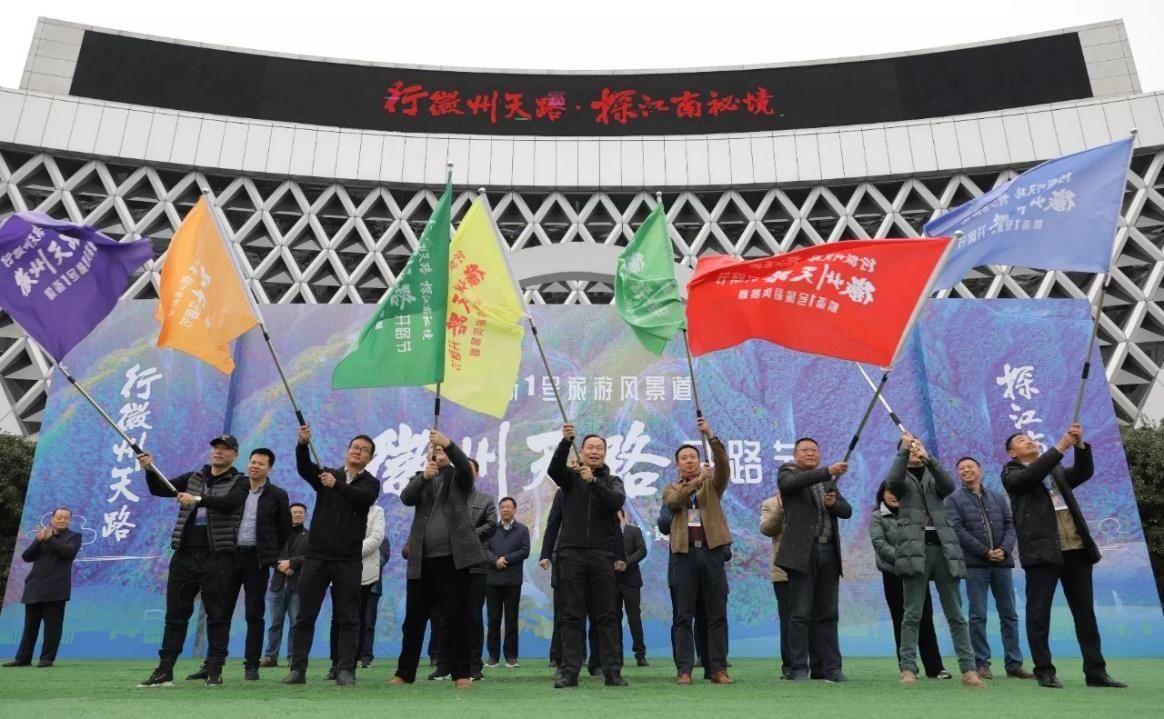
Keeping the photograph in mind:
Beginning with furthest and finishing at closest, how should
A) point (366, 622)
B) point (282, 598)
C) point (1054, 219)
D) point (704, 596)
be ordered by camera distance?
point (282, 598) → point (366, 622) → point (704, 596) → point (1054, 219)

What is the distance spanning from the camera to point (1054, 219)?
541 cm

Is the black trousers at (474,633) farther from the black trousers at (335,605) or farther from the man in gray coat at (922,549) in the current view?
the man in gray coat at (922,549)

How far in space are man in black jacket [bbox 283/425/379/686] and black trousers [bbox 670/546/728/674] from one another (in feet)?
7.10

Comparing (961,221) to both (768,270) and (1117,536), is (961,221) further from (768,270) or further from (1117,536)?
(1117,536)

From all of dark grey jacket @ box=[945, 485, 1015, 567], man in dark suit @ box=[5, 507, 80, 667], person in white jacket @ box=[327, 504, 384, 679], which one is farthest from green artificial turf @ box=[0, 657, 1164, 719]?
man in dark suit @ box=[5, 507, 80, 667]

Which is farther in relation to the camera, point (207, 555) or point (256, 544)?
point (256, 544)

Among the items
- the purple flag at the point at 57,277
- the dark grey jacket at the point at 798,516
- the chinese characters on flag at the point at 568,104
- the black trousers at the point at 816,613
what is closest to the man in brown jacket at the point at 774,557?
the dark grey jacket at the point at 798,516

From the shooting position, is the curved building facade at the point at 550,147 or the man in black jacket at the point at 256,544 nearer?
the man in black jacket at the point at 256,544

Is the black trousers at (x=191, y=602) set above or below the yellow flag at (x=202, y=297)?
below

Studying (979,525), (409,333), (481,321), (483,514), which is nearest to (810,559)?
(979,525)

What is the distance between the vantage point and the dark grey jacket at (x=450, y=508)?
5543mm

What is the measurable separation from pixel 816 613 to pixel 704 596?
0.81 m

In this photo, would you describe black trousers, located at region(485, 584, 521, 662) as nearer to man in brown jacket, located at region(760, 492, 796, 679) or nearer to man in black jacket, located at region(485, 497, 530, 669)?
man in black jacket, located at region(485, 497, 530, 669)

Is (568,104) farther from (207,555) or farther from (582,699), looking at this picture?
(582,699)
